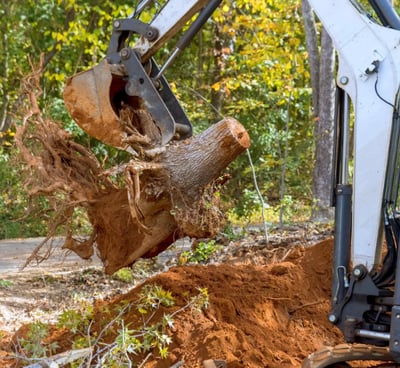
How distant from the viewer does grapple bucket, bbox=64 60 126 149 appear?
5543 mm

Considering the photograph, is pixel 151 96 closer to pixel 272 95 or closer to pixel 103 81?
pixel 103 81

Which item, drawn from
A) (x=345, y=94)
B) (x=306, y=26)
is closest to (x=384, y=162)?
(x=345, y=94)

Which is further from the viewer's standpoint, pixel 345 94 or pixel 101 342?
pixel 101 342

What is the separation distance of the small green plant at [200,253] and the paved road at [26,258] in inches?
→ 41.3

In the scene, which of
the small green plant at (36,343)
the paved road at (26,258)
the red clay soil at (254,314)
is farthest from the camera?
the paved road at (26,258)

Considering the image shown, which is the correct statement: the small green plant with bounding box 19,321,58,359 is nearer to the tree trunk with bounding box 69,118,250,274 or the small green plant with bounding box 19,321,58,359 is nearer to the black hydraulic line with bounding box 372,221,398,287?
the tree trunk with bounding box 69,118,250,274

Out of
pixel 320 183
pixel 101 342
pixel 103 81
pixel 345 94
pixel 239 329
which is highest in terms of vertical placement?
pixel 103 81

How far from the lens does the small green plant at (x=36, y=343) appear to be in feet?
15.2

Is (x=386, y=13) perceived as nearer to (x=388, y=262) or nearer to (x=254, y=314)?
(x=388, y=262)

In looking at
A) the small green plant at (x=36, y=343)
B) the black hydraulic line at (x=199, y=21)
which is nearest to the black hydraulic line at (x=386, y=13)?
the black hydraulic line at (x=199, y=21)

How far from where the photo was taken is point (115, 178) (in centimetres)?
600

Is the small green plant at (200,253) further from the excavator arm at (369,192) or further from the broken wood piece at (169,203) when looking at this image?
the excavator arm at (369,192)

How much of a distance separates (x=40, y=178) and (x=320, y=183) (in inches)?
265

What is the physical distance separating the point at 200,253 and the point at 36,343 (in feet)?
12.1
